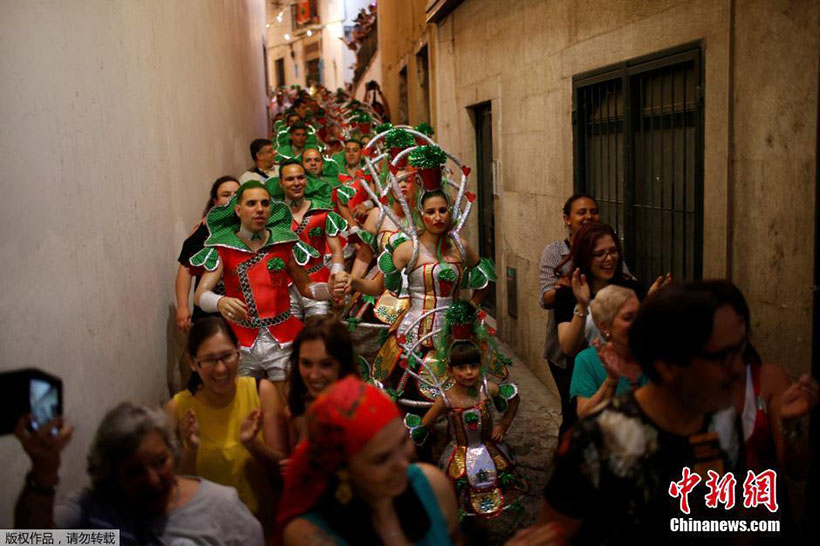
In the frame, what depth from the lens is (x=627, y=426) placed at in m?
2.32

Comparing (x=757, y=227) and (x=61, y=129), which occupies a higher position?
(x=61, y=129)

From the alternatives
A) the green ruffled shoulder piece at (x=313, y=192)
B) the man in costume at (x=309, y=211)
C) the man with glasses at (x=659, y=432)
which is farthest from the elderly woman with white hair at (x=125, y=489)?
the green ruffled shoulder piece at (x=313, y=192)

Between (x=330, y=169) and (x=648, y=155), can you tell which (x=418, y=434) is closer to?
(x=648, y=155)

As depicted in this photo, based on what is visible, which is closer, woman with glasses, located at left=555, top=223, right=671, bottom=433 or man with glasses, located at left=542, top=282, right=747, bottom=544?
man with glasses, located at left=542, top=282, right=747, bottom=544

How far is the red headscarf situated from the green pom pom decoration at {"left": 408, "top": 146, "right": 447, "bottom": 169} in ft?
10.9

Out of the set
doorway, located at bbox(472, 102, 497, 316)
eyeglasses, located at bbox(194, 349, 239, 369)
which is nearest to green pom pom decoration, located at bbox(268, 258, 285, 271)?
eyeglasses, located at bbox(194, 349, 239, 369)

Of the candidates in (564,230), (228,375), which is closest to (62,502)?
(228,375)

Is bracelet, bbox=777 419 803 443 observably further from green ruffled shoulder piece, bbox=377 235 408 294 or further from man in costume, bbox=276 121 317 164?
man in costume, bbox=276 121 317 164

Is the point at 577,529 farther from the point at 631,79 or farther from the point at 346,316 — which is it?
the point at 346,316

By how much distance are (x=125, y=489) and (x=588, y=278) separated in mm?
2738

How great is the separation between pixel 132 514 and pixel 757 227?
3.19m

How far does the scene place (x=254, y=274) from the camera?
216 inches

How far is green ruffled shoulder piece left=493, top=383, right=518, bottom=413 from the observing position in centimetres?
489

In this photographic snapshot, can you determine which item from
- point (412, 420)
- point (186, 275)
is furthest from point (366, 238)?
point (412, 420)
